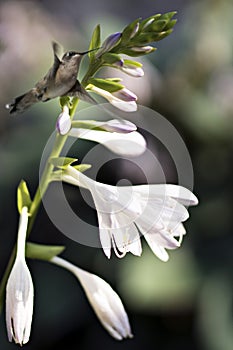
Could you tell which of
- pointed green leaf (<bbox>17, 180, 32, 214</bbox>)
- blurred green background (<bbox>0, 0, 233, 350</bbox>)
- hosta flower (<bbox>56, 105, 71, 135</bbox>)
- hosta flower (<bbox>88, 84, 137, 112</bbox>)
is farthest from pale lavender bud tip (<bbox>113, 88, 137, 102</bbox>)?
blurred green background (<bbox>0, 0, 233, 350</bbox>)

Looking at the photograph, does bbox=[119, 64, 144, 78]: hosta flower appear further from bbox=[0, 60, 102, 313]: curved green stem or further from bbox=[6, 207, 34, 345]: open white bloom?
bbox=[6, 207, 34, 345]: open white bloom

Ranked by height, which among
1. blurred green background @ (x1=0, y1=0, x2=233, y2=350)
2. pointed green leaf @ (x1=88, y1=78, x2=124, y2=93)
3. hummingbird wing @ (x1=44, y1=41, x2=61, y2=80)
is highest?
hummingbird wing @ (x1=44, y1=41, x2=61, y2=80)

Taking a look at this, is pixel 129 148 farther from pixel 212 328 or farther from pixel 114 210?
pixel 212 328

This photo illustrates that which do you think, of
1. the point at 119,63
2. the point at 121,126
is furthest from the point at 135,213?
the point at 119,63

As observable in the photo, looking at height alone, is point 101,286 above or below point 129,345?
above

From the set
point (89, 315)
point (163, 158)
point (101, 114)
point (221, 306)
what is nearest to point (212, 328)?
point (221, 306)

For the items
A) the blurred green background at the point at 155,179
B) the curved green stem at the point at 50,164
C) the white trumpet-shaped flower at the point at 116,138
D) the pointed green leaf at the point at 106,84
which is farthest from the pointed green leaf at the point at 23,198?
the blurred green background at the point at 155,179

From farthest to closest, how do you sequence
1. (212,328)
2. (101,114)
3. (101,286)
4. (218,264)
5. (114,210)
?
(101,114), (218,264), (212,328), (101,286), (114,210)
